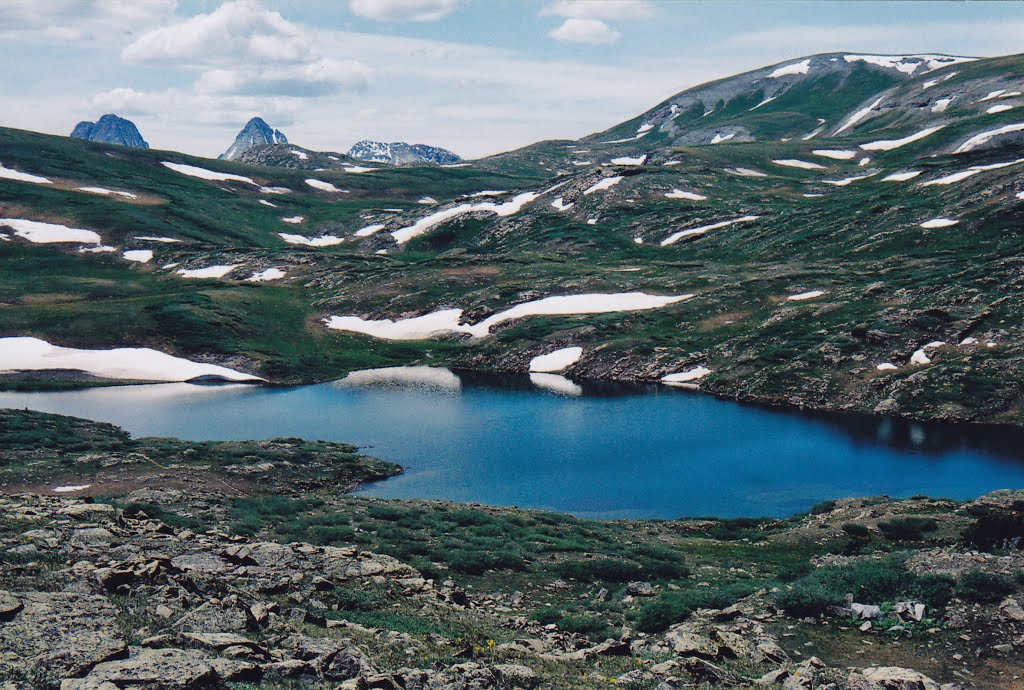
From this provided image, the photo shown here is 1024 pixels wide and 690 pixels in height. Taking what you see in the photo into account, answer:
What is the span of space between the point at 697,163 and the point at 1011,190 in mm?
95134

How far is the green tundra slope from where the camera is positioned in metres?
77.2

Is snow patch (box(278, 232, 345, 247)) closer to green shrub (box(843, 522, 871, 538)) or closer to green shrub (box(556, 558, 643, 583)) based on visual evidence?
green shrub (box(843, 522, 871, 538))

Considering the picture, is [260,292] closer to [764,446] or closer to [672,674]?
[764,446]

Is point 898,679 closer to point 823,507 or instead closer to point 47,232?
point 823,507

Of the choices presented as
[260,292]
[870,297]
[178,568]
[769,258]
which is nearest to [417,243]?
[260,292]

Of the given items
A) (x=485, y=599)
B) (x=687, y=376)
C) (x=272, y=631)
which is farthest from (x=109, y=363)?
(x=272, y=631)

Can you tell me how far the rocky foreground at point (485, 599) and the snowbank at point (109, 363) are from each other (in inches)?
1939

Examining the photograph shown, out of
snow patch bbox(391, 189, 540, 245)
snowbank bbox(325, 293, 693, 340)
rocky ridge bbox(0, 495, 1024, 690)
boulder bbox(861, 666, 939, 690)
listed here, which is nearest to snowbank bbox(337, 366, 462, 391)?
snowbank bbox(325, 293, 693, 340)

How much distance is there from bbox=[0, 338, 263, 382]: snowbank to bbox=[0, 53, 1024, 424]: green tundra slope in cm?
231

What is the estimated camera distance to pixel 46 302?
105 m

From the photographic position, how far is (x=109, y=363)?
281ft

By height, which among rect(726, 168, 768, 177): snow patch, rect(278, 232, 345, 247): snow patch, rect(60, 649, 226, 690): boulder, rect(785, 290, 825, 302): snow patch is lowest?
rect(60, 649, 226, 690): boulder

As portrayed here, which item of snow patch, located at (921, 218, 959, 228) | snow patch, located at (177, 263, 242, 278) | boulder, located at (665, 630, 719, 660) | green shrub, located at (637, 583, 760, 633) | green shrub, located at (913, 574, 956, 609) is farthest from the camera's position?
snow patch, located at (177, 263, 242, 278)

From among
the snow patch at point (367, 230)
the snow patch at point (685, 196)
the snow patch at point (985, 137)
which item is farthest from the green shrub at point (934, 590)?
the snow patch at point (985, 137)
